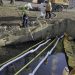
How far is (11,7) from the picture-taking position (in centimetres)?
3334

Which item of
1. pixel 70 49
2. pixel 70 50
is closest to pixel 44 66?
pixel 70 50

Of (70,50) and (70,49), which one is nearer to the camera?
(70,50)

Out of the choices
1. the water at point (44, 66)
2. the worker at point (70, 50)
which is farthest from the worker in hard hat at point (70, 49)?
the water at point (44, 66)

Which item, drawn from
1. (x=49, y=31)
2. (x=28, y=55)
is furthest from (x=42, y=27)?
(x=28, y=55)

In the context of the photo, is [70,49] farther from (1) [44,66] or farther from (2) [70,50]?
(1) [44,66]

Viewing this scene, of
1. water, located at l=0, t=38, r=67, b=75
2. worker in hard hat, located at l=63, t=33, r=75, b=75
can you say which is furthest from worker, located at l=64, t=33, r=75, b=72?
water, located at l=0, t=38, r=67, b=75

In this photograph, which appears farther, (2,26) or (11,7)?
(11,7)

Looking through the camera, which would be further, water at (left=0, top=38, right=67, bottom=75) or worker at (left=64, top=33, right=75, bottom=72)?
worker at (left=64, top=33, right=75, bottom=72)

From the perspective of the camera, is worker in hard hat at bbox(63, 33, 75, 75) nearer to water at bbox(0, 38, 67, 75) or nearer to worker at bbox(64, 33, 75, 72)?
worker at bbox(64, 33, 75, 72)

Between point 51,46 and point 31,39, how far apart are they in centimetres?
162

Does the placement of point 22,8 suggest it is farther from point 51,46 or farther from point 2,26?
point 51,46

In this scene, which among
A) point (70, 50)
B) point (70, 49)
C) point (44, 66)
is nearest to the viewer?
point (44, 66)

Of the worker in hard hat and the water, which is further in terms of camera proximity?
the worker in hard hat

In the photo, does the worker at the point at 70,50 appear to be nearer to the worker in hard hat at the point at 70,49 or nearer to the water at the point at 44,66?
the worker in hard hat at the point at 70,49
